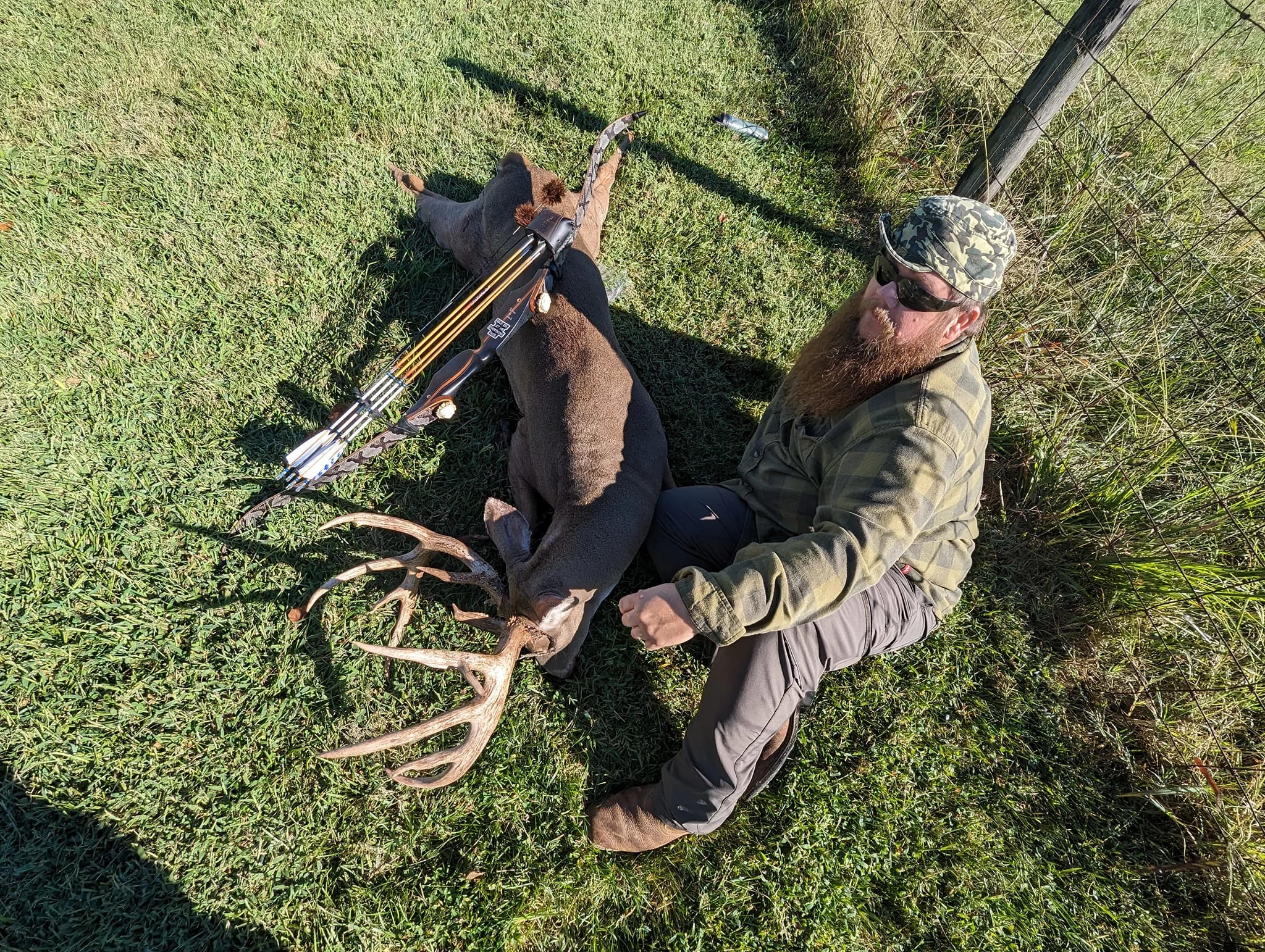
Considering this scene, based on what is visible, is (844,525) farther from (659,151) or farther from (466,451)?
(659,151)

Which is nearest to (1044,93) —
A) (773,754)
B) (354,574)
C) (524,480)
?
(524,480)

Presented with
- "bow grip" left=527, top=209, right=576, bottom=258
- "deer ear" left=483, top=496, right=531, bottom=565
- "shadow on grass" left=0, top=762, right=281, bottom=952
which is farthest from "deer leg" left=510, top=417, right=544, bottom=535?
"shadow on grass" left=0, top=762, right=281, bottom=952

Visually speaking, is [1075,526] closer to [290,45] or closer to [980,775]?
[980,775]

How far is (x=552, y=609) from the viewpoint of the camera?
2871mm

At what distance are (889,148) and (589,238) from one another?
107 inches

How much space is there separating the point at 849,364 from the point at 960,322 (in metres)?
0.42

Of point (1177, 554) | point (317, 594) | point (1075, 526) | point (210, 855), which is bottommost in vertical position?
point (210, 855)

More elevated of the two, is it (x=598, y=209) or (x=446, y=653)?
(x=598, y=209)

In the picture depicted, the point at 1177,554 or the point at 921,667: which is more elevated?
the point at 1177,554

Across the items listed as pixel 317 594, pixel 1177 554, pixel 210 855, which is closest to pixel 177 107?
pixel 317 594

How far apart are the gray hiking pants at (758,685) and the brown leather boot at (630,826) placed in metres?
0.07

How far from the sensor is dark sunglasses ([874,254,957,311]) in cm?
242

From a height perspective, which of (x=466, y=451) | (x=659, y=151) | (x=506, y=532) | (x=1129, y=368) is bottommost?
(x=466, y=451)

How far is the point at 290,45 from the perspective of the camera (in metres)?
5.02
